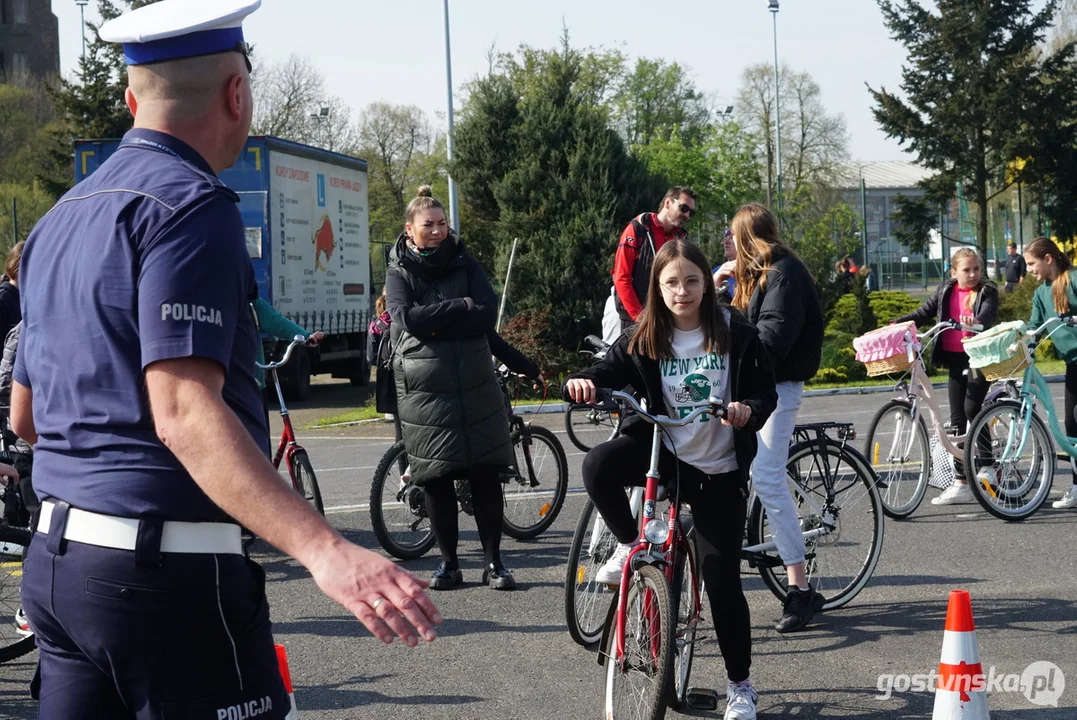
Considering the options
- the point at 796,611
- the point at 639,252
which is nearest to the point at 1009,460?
the point at 639,252

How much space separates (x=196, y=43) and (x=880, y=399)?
1675 cm

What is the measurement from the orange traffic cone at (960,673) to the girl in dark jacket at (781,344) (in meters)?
1.87

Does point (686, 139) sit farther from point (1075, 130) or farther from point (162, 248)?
A: point (162, 248)

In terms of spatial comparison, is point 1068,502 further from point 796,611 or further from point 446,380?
point 446,380

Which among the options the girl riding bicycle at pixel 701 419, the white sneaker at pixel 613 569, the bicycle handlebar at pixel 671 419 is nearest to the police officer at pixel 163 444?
the bicycle handlebar at pixel 671 419

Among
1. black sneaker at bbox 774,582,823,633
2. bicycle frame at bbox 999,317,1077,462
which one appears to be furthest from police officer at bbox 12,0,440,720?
bicycle frame at bbox 999,317,1077,462

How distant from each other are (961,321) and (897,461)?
129 cm

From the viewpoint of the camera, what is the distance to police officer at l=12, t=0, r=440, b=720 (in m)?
2.15

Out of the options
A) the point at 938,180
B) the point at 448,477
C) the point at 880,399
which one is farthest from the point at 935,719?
the point at 938,180

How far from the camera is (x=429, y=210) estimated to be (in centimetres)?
718

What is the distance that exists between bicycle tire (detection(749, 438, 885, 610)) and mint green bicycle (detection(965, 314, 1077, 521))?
2385 millimetres

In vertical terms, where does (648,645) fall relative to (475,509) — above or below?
below

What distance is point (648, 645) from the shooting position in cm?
460

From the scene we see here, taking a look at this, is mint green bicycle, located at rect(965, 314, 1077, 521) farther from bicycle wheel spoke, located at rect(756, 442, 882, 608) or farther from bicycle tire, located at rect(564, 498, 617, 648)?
bicycle tire, located at rect(564, 498, 617, 648)
